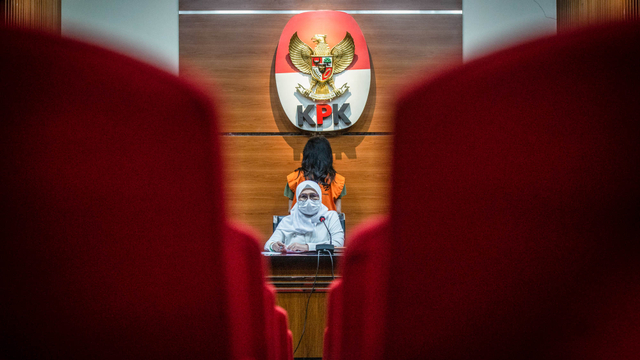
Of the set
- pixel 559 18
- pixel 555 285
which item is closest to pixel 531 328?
pixel 555 285

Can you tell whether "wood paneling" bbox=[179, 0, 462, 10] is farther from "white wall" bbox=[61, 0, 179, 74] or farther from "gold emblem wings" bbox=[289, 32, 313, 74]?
"gold emblem wings" bbox=[289, 32, 313, 74]

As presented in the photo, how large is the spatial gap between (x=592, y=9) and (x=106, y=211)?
4.08 metres

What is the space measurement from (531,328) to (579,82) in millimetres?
237

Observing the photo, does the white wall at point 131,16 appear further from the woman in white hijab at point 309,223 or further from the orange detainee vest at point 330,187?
the woman in white hijab at point 309,223

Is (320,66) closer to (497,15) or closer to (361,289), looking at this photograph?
(497,15)

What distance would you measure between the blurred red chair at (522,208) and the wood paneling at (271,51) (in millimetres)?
3419

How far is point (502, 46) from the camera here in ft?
1.02

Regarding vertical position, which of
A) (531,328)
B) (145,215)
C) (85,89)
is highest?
(85,89)

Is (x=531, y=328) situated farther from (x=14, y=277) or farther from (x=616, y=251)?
(x=14, y=277)

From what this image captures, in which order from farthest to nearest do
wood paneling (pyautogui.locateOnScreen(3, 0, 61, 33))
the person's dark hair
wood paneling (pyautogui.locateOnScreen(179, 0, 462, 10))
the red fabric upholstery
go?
wood paneling (pyautogui.locateOnScreen(179, 0, 462, 10))
the person's dark hair
wood paneling (pyautogui.locateOnScreen(3, 0, 61, 33))
the red fabric upholstery

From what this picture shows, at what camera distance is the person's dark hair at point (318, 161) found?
325 centimetres

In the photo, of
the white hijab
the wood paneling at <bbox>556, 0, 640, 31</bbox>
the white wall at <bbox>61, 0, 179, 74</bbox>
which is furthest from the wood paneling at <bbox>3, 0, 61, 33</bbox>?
the wood paneling at <bbox>556, 0, 640, 31</bbox>

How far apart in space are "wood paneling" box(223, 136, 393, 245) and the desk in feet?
5.79

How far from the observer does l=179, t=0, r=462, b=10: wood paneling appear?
3.70m
